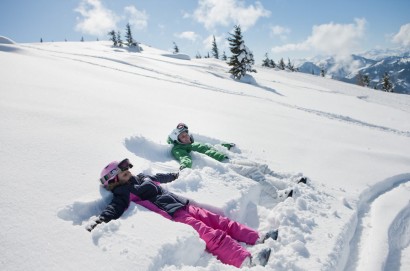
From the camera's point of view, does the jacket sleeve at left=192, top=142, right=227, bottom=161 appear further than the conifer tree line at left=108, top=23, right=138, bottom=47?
No

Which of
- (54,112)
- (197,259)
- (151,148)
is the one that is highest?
(54,112)

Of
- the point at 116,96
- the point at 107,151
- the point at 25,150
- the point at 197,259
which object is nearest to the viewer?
the point at 197,259

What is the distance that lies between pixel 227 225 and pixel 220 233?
1.00ft

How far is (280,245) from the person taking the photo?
12.0ft

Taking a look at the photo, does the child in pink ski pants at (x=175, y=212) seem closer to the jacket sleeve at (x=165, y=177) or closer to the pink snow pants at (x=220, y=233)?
the pink snow pants at (x=220, y=233)

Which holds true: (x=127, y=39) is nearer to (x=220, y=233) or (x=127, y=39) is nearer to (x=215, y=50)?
(x=215, y=50)

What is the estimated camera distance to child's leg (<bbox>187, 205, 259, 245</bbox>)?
153 inches

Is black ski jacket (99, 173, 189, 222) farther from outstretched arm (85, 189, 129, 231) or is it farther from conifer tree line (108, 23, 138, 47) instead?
Result: conifer tree line (108, 23, 138, 47)

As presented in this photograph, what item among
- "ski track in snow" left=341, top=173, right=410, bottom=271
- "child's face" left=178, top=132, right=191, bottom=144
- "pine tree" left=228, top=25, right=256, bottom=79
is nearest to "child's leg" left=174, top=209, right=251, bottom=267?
"ski track in snow" left=341, top=173, right=410, bottom=271

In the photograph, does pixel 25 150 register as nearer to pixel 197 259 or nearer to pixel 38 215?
pixel 38 215

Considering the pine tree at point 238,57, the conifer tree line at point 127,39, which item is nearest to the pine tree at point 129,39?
the conifer tree line at point 127,39

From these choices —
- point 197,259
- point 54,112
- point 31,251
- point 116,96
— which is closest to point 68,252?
point 31,251

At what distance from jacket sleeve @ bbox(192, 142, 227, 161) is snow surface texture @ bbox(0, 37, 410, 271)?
220 mm

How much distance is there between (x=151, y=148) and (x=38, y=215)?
9.86ft
